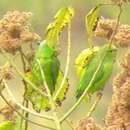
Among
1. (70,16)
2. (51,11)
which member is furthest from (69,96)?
(70,16)

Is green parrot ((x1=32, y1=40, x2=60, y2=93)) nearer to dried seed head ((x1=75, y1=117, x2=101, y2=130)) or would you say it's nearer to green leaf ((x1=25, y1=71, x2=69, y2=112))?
green leaf ((x1=25, y1=71, x2=69, y2=112))

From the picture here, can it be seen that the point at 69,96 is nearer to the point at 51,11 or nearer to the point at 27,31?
the point at 51,11

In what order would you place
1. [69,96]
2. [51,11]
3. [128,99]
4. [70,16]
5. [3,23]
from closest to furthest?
1. [128,99]
2. [3,23]
3. [70,16]
4. [69,96]
5. [51,11]

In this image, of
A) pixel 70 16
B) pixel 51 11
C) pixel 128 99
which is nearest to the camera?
pixel 128 99

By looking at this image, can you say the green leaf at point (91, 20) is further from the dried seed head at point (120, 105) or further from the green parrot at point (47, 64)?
the dried seed head at point (120, 105)

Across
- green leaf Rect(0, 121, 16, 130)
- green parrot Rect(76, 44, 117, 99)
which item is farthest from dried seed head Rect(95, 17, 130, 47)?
green leaf Rect(0, 121, 16, 130)

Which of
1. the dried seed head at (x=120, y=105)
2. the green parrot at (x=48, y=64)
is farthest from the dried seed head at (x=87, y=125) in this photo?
the green parrot at (x=48, y=64)
